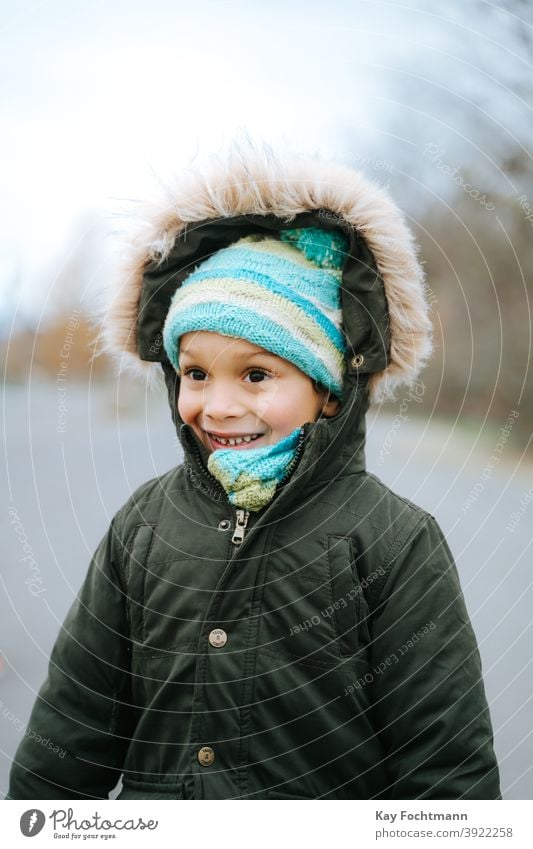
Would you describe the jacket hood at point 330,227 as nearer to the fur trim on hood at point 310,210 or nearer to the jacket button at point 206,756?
the fur trim on hood at point 310,210

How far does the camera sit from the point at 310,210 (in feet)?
2.68

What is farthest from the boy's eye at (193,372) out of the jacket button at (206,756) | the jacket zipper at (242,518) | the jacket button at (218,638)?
the jacket button at (206,756)

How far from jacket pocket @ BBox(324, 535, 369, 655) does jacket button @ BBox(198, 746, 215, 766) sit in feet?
0.48

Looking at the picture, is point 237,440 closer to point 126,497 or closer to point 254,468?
point 254,468

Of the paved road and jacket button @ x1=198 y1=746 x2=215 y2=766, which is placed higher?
the paved road

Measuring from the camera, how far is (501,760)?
43.0 inches

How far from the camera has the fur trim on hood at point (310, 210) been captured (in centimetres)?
81

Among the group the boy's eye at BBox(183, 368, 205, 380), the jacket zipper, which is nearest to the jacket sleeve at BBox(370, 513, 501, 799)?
the jacket zipper

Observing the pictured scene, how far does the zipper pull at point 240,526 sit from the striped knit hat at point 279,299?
143 millimetres

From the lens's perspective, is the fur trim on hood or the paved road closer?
the fur trim on hood

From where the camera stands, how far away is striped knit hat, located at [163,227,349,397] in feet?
2.60

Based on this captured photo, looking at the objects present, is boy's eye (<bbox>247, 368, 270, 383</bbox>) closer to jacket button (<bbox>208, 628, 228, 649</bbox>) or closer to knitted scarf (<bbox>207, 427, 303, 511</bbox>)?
knitted scarf (<bbox>207, 427, 303, 511</bbox>)

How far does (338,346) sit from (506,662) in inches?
20.4
